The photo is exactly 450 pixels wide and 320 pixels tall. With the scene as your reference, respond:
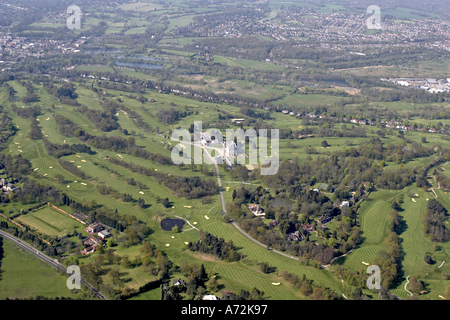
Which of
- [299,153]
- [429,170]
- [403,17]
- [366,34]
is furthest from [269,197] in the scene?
[403,17]

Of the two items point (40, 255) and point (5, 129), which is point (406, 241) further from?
point (5, 129)

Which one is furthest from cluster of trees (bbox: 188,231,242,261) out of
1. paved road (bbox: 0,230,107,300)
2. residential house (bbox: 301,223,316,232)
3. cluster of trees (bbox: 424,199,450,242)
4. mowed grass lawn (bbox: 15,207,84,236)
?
cluster of trees (bbox: 424,199,450,242)

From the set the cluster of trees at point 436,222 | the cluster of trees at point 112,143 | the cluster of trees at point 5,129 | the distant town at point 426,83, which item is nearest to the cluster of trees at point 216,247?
the cluster of trees at point 436,222

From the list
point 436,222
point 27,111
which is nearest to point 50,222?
point 27,111

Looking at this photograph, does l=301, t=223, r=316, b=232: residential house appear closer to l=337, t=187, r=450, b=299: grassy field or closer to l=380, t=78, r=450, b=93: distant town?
l=337, t=187, r=450, b=299: grassy field

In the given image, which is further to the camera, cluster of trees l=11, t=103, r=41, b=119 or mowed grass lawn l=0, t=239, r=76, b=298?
cluster of trees l=11, t=103, r=41, b=119
